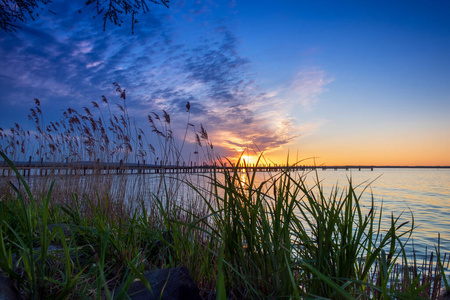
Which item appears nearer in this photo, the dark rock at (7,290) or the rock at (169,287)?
the dark rock at (7,290)

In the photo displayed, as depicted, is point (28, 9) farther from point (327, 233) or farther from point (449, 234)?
point (449, 234)

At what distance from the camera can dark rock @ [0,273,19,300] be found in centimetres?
118

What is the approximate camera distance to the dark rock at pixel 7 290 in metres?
1.18

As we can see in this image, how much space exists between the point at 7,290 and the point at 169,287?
702mm

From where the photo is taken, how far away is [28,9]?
5.96m

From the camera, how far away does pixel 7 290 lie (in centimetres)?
122

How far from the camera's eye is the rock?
1.35m

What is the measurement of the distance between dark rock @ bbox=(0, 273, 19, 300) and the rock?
49cm

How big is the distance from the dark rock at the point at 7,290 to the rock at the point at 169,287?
493mm

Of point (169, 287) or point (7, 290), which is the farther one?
point (169, 287)

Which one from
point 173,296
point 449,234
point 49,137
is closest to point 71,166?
point 49,137

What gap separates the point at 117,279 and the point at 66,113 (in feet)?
23.7

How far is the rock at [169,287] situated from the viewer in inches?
53.3

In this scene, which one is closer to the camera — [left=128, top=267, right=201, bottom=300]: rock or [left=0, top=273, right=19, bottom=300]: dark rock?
[left=0, top=273, right=19, bottom=300]: dark rock
